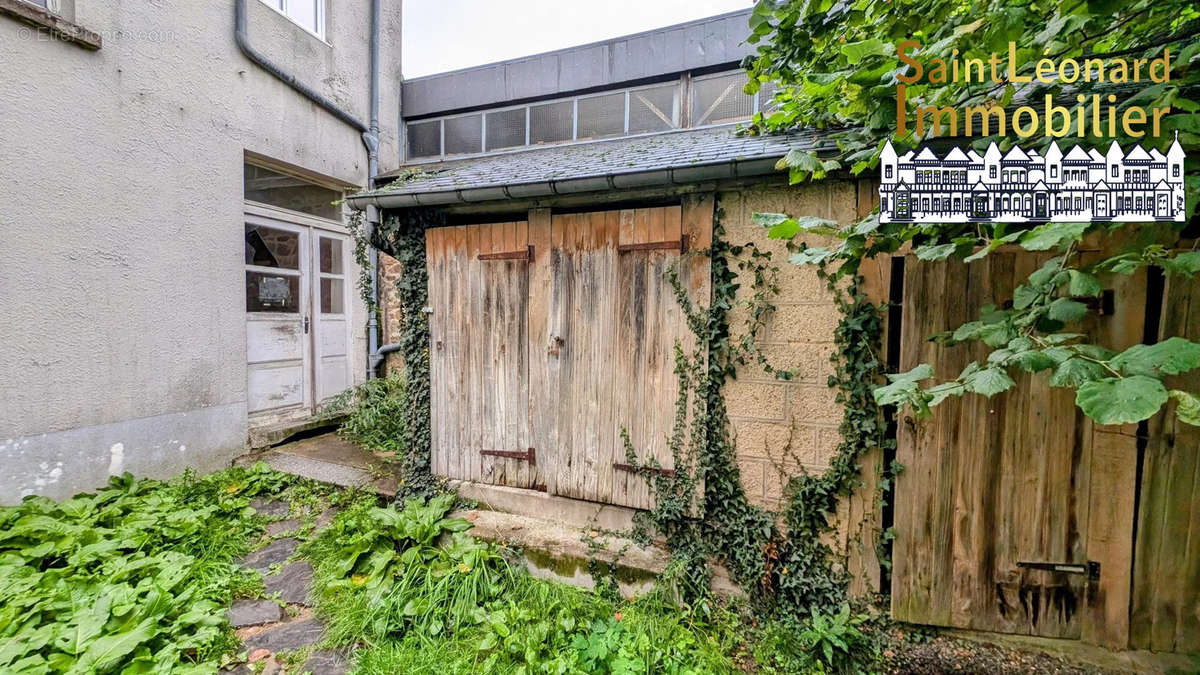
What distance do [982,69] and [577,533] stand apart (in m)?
3.32

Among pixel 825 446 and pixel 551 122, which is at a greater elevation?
pixel 551 122

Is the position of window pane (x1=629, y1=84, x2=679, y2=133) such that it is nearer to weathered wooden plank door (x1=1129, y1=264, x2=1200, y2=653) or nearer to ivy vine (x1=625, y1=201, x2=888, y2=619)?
ivy vine (x1=625, y1=201, x2=888, y2=619)

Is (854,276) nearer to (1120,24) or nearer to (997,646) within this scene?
(1120,24)

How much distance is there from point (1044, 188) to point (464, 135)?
703 cm

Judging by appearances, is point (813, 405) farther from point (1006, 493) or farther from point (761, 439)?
point (1006, 493)

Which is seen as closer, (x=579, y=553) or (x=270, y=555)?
(x=579, y=553)

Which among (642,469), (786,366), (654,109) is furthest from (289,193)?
(786,366)

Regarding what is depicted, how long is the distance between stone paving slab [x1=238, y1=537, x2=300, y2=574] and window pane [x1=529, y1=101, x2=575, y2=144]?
5.74 m

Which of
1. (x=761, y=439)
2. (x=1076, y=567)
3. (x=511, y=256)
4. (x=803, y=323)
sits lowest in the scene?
(x=1076, y=567)

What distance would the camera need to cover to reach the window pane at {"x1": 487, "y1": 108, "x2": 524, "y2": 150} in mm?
6723

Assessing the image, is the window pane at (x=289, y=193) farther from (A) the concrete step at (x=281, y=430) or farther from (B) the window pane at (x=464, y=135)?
(A) the concrete step at (x=281, y=430)

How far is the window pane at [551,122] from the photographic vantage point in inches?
255

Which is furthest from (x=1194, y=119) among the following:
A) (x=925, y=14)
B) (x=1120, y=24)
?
(x=925, y=14)

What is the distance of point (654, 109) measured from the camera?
19.9 ft
